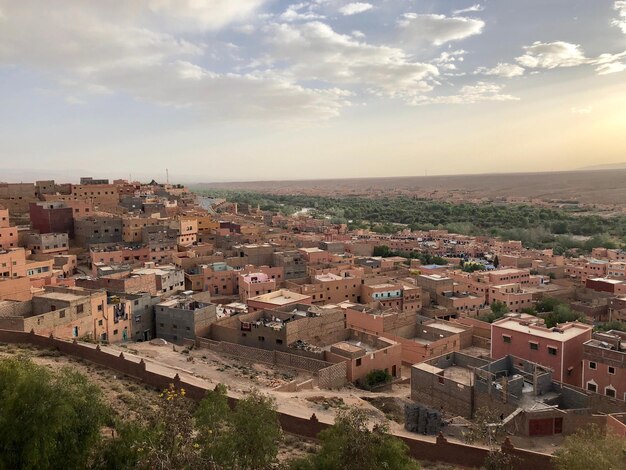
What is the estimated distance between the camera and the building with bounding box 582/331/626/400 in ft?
71.2

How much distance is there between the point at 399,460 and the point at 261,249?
38.6 meters

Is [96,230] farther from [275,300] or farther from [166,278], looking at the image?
[275,300]

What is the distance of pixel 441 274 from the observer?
49.2m

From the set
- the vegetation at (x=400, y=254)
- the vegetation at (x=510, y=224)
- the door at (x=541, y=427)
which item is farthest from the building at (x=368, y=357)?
the vegetation at (x=510, y=224)

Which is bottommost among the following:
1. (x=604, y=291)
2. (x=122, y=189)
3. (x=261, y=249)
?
(x=604, y=291)

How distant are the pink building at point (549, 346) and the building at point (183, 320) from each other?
14634 millimetres

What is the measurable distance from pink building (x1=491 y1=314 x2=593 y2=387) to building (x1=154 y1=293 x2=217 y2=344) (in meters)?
14.6

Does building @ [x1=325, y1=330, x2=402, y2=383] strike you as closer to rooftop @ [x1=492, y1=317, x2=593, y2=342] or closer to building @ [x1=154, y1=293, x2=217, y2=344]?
rooftop @ [x1=492, y1=317, x2=593, y2=342]

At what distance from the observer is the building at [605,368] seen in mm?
21688

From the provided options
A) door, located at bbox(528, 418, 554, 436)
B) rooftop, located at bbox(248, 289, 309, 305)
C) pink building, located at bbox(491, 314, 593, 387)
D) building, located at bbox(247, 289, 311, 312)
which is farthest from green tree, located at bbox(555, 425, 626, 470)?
rooftop, located at bbox(248, 289, 309, 305)

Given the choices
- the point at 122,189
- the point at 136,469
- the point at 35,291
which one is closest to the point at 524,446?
the point at 136,469

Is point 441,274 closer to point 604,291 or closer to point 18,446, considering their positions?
point 604,291

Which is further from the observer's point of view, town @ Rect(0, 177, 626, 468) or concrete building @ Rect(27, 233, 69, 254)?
concrete building @ Rect(27, 233, 69, 254)

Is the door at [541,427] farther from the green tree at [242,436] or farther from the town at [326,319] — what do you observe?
the green tree at [242,436]
